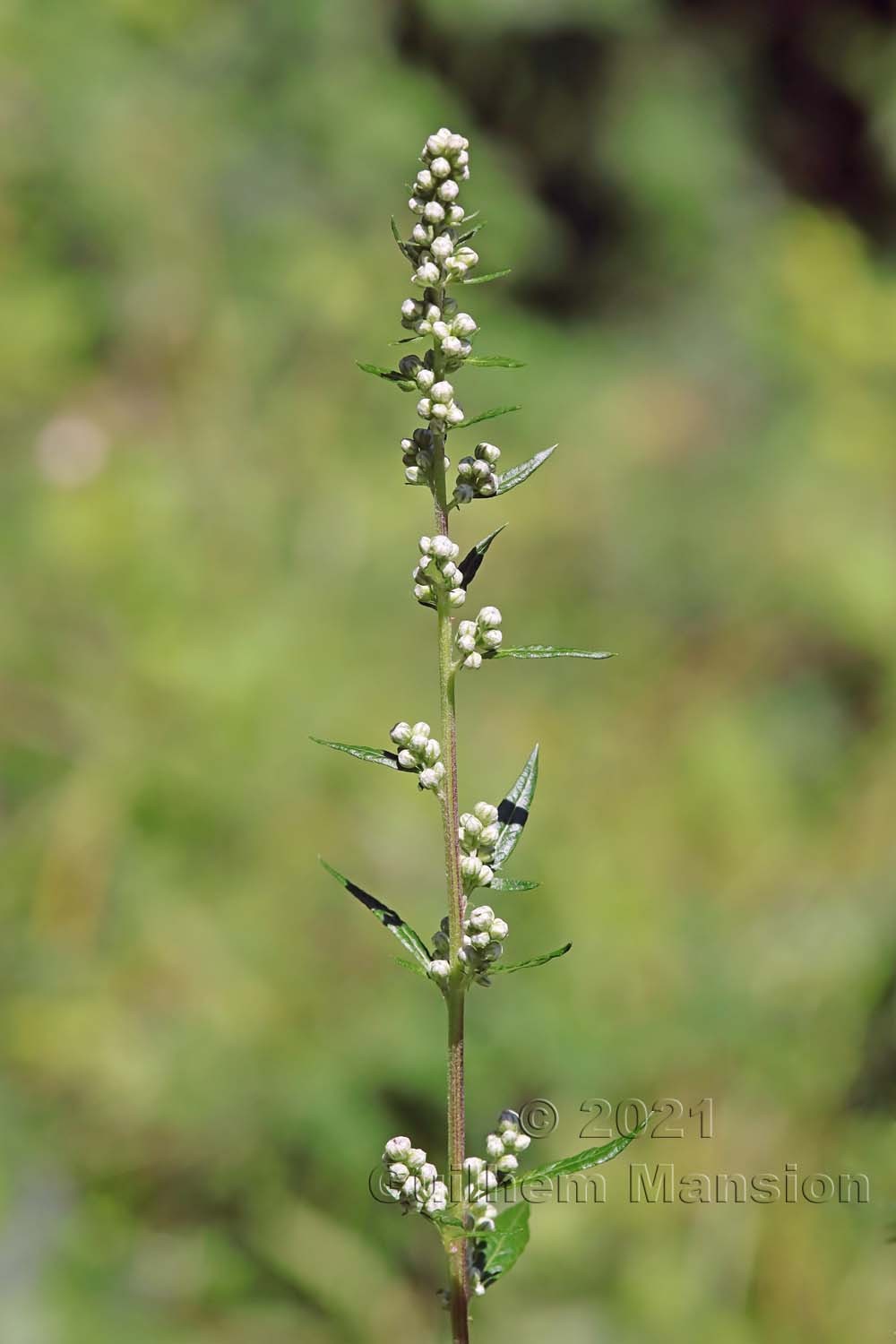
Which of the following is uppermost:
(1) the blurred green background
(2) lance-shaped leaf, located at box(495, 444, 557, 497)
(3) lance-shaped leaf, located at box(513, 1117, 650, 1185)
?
(1) the blurred green background

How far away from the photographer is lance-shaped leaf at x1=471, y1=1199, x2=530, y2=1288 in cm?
164

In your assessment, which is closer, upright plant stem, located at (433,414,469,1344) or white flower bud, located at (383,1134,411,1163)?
upright plant stem, located at (433,414,469,1344)

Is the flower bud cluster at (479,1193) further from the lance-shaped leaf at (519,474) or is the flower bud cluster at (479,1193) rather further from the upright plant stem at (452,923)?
the lance-shaped leaf at (519,474)

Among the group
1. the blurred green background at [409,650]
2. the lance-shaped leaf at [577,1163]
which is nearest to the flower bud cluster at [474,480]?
the lance-shaped leaf at [577,1163]

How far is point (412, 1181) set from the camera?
1.65m

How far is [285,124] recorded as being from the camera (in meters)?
8.70

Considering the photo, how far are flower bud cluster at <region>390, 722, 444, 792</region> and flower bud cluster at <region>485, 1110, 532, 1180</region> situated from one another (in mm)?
466

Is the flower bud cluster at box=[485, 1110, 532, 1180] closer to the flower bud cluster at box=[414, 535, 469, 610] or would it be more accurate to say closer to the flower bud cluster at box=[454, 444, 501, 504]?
the flower bud cluster at box=[414, 535, 469, 610]

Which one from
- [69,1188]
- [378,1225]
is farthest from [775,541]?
[69,1188]

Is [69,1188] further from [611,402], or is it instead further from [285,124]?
[285,124]

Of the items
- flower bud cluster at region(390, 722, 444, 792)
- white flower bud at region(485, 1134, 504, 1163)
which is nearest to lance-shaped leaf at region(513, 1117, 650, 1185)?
white flower bud at region(485, 1134, 504, 1163)

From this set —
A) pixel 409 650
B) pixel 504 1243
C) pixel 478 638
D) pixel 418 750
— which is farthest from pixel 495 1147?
pixel 409 650

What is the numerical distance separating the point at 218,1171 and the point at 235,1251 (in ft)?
0.83

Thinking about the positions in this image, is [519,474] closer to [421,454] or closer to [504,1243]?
[421,454]
